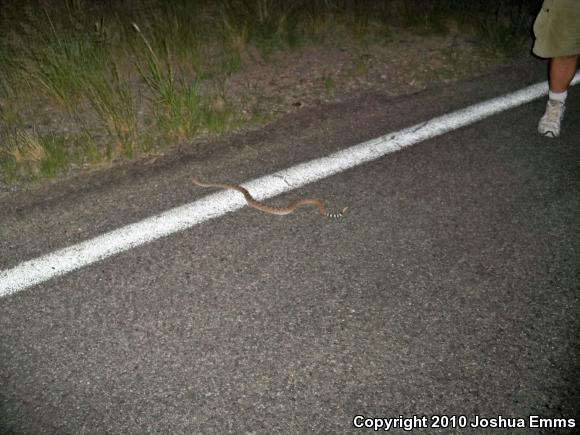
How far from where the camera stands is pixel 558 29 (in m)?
3.07

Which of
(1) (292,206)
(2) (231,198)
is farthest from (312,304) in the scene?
(2) (231,198)

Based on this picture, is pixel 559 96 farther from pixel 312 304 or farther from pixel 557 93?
pixel 312 304

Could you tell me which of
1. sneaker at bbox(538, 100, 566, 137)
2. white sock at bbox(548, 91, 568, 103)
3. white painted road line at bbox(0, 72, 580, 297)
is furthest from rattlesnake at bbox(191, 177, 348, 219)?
white sock at bbox(548, 91, 568, 103)

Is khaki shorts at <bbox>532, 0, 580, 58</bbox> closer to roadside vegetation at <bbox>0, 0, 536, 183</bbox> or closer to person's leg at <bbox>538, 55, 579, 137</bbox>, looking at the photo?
person's leg at <bbox>538, 55, 579, 137</bbox>

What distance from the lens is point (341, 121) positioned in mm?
3486

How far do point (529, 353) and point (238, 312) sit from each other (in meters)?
1.38

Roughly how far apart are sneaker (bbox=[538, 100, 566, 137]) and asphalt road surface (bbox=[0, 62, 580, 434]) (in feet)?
0.40

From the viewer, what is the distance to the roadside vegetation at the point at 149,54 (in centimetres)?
323

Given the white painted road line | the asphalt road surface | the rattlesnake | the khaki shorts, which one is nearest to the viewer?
the asphalt road surface

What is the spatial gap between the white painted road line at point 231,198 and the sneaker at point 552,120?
384mm

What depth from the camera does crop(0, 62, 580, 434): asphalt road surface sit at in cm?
170

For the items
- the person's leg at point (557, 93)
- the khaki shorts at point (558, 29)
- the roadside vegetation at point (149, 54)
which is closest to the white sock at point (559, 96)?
the person's leg at point (557, 93)

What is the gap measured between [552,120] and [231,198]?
103 inches

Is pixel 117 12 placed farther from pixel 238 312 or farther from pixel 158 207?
pixel 238 312
